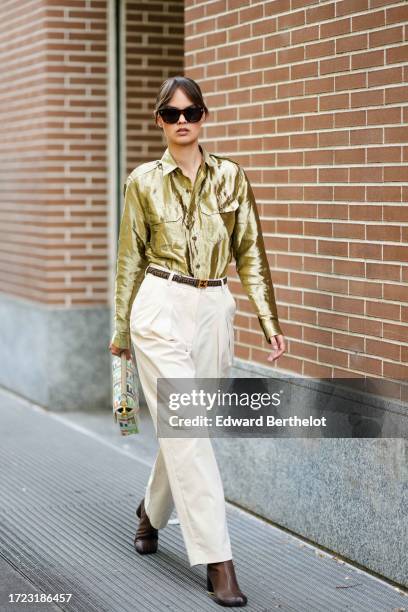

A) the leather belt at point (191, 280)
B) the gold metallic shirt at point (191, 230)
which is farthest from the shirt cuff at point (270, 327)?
the leather belt at point (191, 280)

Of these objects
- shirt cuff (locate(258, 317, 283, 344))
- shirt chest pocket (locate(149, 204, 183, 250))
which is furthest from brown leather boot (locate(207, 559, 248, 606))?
shirt chest pocket (locate(149, 204, 183, 250))

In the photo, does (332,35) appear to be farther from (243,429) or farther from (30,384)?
(30,384)

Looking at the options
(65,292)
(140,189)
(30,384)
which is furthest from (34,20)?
(140,189)

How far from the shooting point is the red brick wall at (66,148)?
10023 mm

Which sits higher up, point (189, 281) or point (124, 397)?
point (189, 281)

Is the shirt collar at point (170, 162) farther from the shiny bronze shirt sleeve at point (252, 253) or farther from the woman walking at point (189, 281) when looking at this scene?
the shiny bronze shirt sleeve at point (252, 253)

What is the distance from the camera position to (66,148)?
1012 cm

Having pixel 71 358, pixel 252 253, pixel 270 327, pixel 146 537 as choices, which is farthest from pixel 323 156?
pixel 71 358

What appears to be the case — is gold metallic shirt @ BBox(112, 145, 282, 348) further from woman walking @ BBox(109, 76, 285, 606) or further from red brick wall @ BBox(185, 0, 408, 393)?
red brick wall @ BBox(185, 0, 408, 393)

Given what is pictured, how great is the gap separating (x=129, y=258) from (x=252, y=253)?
1.83ft

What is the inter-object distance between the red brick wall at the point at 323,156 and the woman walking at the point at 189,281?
564 millimetres

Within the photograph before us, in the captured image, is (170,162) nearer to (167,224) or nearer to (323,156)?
(167,224)

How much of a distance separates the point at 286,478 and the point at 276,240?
4.22ft

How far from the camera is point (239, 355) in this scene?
726cm
